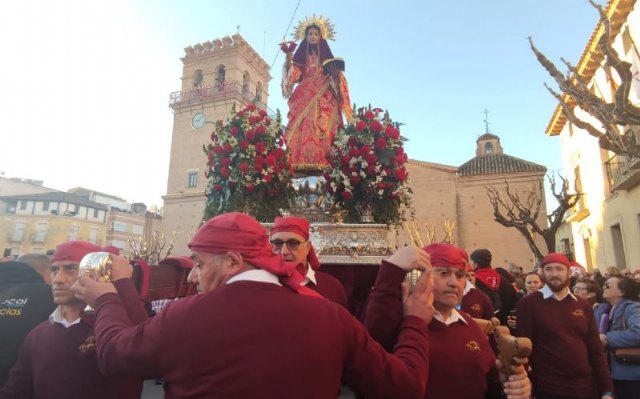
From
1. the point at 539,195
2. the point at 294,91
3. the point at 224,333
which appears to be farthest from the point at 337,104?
the point at 539,195

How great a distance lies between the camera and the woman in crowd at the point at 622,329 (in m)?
4.25

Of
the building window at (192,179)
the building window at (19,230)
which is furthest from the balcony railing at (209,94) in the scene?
the building window at (19,230)

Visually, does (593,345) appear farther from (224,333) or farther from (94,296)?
(94,296)

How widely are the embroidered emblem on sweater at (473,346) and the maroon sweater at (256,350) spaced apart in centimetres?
81

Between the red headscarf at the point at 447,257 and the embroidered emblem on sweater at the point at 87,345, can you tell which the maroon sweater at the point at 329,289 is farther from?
the embroidered emblem on sweater at the point at 87,345

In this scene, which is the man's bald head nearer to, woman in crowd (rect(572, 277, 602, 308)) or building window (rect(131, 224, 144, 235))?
woman in crowd (rect(572, 277, 602, 308))

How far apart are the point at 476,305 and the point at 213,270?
343cm

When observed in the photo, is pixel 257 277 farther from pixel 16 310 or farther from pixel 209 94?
pixel 209 94

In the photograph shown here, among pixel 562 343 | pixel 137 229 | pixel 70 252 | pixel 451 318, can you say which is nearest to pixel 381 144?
pixel 562 343

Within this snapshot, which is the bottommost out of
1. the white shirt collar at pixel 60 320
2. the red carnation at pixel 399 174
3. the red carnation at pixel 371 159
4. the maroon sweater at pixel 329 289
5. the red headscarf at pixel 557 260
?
the white shirt collar at pixel 60 320

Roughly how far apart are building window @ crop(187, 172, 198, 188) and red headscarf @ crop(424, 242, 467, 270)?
101 feet

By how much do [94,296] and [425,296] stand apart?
1.51m

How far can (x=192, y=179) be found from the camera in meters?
31.8

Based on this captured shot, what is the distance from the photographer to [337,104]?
704 cm
